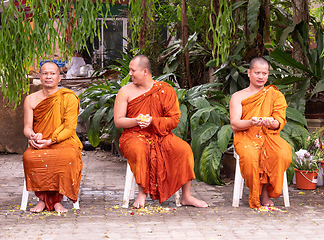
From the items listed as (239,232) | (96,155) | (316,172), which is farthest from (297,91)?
(96,155)

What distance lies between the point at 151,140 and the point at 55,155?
83 centimetres

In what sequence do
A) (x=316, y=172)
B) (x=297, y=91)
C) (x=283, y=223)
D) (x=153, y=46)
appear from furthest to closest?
(x=153, y=46)
(x=297, y=91)
(x=316, y=172)
(x=283, y=223)

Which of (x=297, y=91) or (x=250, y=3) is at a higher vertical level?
(x=250, y=3)

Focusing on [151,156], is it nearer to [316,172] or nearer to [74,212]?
[74,212]

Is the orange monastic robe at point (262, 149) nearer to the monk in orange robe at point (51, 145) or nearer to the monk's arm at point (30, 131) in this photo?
the monk in orange robe at point (51, 145)

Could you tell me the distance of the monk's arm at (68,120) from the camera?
11.0 feet

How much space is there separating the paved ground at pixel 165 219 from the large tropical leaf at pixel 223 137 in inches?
18.3

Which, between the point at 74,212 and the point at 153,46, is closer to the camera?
the point at 74,212

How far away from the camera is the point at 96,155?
663 cm

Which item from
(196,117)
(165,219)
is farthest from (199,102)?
(165,219)

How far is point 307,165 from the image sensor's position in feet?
13.7

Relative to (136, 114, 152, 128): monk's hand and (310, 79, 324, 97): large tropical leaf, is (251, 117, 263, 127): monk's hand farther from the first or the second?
(310, 79, 324, 97): large tropical leaf

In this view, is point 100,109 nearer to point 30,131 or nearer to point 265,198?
point 30,131

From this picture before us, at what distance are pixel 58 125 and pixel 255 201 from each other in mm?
1812
